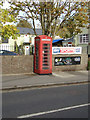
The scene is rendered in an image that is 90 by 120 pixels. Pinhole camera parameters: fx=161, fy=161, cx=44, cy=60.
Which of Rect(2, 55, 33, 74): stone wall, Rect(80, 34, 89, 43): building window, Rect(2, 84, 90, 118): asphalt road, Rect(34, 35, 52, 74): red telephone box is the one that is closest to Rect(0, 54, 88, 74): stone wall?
Rect(2, 55, 33, 74): stone wall

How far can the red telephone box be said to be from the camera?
12.9m

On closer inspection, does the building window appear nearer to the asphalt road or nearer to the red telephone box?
the red telephone box

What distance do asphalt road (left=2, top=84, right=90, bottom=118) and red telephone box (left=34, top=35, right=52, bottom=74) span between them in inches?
186

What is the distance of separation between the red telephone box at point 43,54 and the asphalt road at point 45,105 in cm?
472

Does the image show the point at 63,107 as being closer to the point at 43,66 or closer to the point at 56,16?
the point at 43,66

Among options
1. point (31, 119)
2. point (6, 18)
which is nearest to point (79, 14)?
point (6, 18)

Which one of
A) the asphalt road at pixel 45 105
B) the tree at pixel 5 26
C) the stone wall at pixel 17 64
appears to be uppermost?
the tree at pixel 5 26

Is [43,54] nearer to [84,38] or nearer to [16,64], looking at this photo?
[16,64]

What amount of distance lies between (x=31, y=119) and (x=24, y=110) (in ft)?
2.63

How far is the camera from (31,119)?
5.25 metres

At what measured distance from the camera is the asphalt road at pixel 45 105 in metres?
5.65

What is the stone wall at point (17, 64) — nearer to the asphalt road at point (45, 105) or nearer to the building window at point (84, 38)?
the asphalt road at point (45, 105)

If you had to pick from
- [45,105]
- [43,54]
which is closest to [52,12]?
[43,54]

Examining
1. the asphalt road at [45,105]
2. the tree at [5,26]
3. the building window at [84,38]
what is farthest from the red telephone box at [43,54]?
the building window at [84,38]
